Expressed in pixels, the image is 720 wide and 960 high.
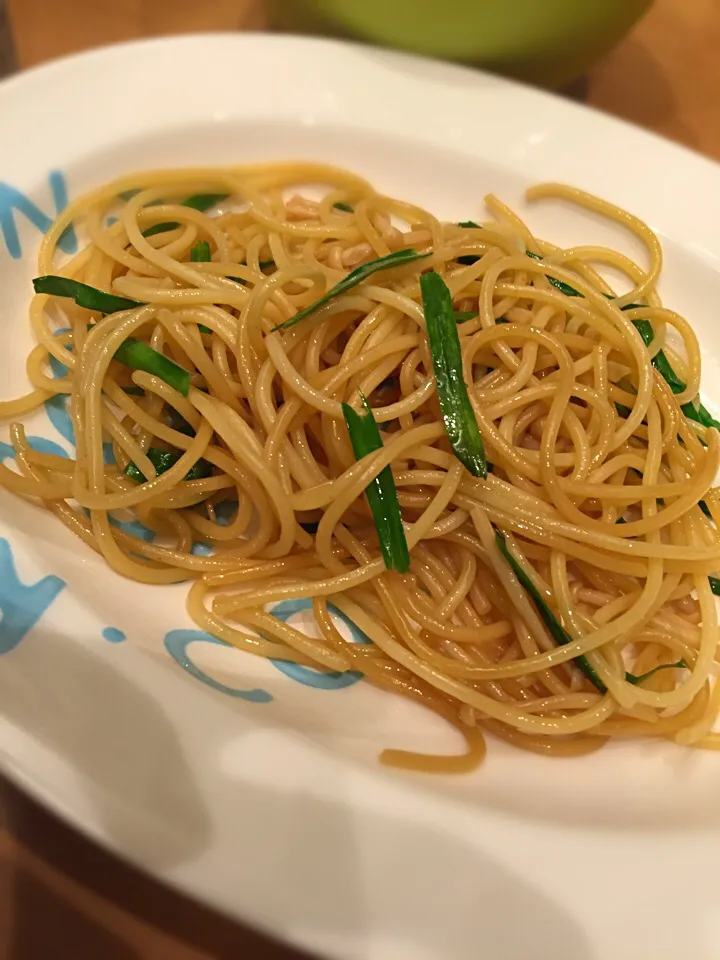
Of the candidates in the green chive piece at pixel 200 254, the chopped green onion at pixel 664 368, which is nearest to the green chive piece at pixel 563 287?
the chopped green onion at pixel 664 368

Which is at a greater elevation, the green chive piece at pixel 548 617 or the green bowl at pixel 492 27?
the green bowl at pixel 492 27

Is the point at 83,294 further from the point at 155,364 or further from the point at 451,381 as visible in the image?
the point at 451,381

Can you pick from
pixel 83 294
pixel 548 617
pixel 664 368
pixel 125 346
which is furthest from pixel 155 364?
pixel 664 368

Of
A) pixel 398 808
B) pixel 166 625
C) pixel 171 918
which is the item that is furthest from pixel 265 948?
pixel 166 625

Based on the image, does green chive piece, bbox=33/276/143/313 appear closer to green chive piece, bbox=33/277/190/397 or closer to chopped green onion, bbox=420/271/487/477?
green chive piece, bbox=33/277/190/397

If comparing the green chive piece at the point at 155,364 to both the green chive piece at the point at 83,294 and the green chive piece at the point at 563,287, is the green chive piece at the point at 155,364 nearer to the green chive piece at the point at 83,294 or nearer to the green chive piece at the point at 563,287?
the green chive piece at the point at 83,294

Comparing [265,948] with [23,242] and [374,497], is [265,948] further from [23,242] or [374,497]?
[23,242]

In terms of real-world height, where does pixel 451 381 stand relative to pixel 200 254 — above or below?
below
